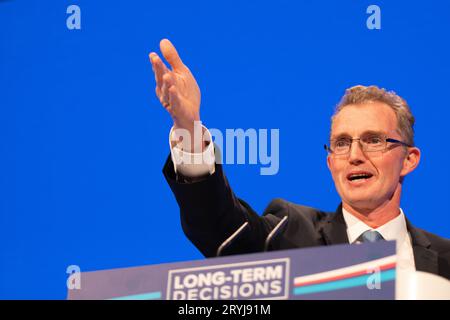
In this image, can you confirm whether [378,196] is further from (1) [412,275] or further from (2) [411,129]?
(1) [412,275]

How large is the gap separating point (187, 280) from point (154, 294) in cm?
7

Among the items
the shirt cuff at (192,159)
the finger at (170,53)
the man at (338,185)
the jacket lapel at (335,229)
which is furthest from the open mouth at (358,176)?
the finger at (170,53)

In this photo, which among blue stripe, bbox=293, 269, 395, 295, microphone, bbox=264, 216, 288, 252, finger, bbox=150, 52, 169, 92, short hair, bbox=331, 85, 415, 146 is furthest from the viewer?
short hair, bbox=331, 85, 415, 146

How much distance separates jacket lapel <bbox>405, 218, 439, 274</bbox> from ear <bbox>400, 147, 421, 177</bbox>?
27 cm

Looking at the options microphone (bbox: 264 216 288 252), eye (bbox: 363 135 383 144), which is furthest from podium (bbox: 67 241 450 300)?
eye (bbox: 363 135 383 144)

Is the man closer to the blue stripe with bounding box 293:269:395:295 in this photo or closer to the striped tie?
the striped tie

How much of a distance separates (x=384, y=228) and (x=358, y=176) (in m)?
0.17

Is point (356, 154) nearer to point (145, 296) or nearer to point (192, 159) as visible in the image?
point (192, 159)

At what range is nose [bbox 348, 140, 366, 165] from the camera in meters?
2.22

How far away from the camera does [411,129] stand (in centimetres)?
241

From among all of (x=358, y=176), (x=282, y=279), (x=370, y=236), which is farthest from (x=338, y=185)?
(x=282, y=279)

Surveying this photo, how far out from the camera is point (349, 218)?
2.23m
